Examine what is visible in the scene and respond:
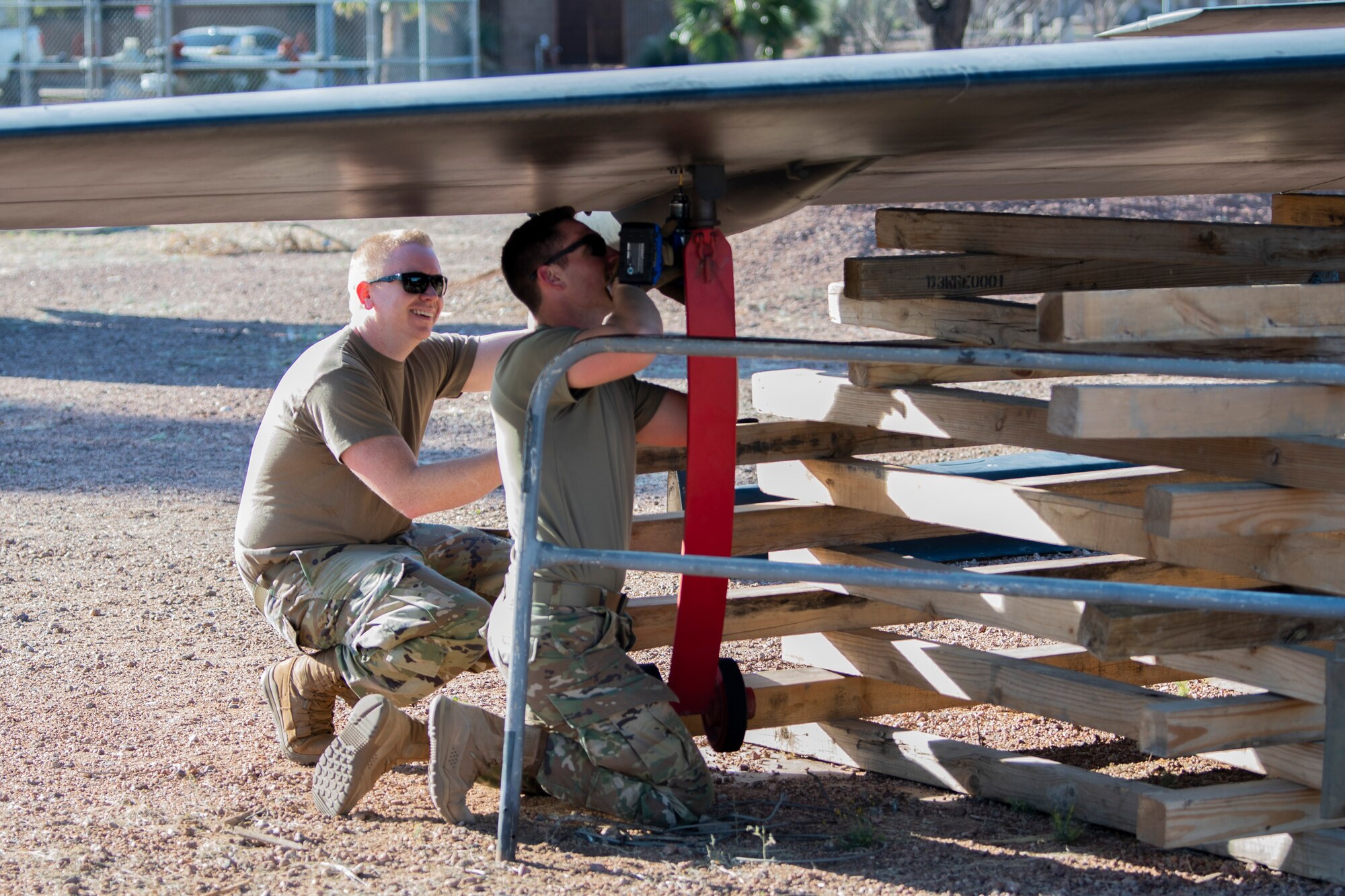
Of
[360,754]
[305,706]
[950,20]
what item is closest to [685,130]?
[360,754]

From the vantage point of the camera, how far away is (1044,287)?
3.79m

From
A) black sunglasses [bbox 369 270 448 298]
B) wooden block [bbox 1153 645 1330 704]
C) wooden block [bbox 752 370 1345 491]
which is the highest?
black sunglasses [bbox 369 270 448 298]

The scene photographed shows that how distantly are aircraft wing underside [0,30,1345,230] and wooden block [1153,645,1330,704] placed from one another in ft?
3.89

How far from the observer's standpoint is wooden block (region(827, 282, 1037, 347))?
345 cm

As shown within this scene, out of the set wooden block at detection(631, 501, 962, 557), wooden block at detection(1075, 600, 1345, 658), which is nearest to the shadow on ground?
wooden block at detection(631, 501, 962, 557)

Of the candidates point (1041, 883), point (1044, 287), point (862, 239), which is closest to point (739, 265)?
point (862, 239)

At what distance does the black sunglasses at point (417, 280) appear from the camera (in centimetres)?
392

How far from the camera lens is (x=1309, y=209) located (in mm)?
4539

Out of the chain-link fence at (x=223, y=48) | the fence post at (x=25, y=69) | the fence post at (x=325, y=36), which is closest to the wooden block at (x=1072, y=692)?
the chain-link fence at (x=223, y=48)

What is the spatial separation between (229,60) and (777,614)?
840 inches

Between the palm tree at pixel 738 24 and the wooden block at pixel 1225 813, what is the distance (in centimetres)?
2420

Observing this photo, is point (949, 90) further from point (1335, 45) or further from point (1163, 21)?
point (1163, 21)

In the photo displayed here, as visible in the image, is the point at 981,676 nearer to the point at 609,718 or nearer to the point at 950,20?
the point at 609,718

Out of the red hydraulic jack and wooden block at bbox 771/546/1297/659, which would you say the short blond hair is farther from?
wooden block at bbox 771/546/1297/659
